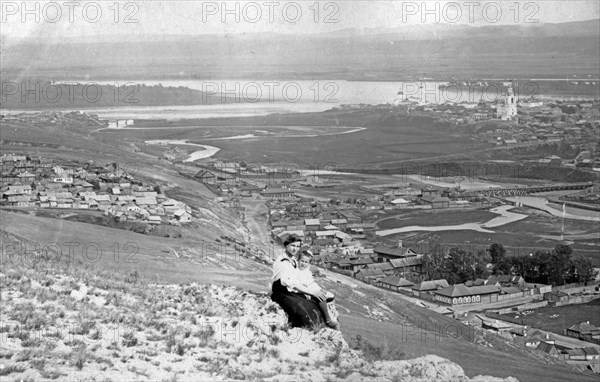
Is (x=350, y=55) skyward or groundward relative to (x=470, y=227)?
skyward

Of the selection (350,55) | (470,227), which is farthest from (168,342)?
(350,55)

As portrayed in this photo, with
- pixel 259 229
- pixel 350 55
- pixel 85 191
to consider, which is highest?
pixel 350 55

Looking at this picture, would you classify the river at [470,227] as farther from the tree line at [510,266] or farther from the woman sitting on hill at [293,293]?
the woman sitting on hill at [293,293]

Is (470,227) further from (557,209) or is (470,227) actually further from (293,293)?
(293,293)


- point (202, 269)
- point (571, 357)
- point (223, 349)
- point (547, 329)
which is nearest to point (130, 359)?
point (223, 349)

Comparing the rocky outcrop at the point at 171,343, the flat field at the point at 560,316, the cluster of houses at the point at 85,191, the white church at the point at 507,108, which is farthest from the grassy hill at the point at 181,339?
the white church at the point at 507,108

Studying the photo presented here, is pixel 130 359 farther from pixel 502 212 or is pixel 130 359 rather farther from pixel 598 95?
pixel 598 95
